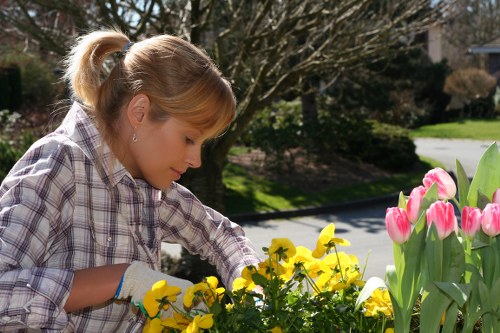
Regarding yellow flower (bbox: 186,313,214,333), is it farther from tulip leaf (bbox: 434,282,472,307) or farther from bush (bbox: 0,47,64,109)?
bush (bbox: 0,47,64,109)

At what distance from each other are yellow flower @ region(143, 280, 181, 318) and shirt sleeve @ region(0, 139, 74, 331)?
18 cm

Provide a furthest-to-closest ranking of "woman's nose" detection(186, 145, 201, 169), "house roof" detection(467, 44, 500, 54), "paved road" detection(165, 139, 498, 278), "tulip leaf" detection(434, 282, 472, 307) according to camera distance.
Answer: "house roof" detection(467, 44, 500, 54), "paved road" detection(165, 139, 498, 278), "woman's nose" detection(186, 145, 201, 169), "tulip leaf" detection(434, 282, 472, 307)

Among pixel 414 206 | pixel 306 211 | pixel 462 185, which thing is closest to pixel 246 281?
pixel 414 206

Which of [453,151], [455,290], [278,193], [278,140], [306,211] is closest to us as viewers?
[455,290]

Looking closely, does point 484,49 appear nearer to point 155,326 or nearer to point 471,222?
point 471,222

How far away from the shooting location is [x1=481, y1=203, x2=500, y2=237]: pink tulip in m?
1.44

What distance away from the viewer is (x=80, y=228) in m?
1.82

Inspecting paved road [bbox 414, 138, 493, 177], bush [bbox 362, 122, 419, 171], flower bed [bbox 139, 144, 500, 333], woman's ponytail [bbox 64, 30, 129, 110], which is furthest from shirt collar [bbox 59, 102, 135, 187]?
paved road [bbox 414, 138, 493, 177]

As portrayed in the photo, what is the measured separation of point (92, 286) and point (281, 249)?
1.33ft

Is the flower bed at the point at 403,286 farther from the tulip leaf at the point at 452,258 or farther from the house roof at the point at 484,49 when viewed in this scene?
the house roof at the point at 484,49

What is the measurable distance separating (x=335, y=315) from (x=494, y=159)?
1.54 feet

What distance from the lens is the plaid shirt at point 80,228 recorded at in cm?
155

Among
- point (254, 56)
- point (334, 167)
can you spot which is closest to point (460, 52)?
point (334, 167)

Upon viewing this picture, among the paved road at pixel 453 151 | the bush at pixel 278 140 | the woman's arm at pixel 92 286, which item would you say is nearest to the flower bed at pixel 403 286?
the woman's arm at pixel 92 286
